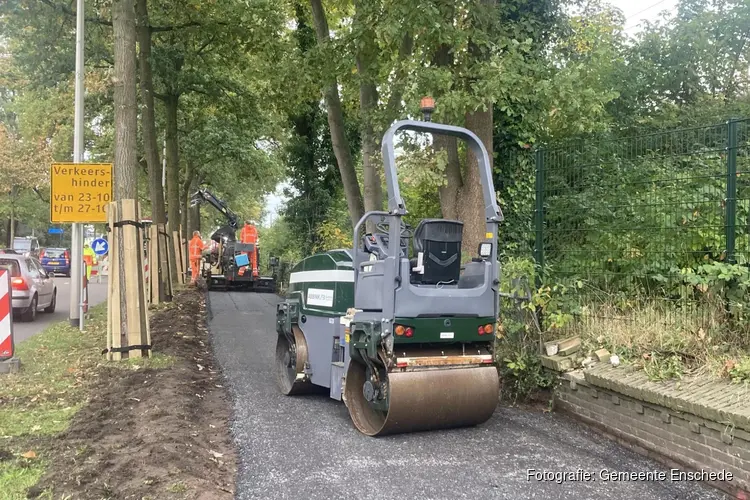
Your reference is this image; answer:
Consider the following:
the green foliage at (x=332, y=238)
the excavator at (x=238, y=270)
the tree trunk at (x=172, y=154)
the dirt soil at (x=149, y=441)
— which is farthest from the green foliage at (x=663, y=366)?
the tree trunk at (x=172, y=154)

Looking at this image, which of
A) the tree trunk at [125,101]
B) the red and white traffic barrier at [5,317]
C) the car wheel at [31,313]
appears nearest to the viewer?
the red and white traffic barrier at [5,317]

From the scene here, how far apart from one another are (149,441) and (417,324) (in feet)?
7.59

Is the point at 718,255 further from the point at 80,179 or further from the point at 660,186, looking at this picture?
the point at 80,179

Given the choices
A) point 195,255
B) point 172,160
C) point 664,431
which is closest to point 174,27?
point 172,160

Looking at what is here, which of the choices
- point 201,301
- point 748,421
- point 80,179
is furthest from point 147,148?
point 748,421

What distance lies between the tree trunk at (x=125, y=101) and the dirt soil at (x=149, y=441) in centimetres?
297

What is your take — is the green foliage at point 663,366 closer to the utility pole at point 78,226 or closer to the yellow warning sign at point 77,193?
the yellow warning sign at point 77,193

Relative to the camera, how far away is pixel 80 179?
11.5m

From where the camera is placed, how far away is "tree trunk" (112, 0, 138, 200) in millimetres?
9523

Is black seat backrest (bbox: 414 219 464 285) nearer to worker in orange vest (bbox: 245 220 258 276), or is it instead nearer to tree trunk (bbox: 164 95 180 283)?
tree trunk (bbox: 164 95 180 283)

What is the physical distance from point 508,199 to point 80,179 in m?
7.45

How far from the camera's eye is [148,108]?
16547 millimetres

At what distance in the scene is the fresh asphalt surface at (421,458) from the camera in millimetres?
4484

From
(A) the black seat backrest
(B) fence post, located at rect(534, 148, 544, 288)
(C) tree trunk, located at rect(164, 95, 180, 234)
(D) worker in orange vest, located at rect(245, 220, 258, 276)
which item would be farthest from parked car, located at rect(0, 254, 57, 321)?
(A) the black seat backrest
